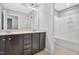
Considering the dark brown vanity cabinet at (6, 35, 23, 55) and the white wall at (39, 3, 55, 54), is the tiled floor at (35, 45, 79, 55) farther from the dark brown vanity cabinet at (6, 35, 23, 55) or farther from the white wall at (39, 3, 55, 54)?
the dark brown vanity cabinet at (6, 35, 23, 55)

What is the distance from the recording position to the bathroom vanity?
1311 millimetres

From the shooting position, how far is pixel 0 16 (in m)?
1.28

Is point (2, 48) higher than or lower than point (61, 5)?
lower

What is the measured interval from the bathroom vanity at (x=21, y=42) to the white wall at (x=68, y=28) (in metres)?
0.33

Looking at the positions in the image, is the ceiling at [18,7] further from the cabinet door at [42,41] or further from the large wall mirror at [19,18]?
the cabinet door at [42,41]

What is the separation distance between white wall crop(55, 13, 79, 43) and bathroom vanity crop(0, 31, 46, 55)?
33 centimetres

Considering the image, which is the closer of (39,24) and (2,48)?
(2,48)

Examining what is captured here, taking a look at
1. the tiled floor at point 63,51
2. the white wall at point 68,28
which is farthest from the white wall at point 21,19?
the tiled floor at point 63,51

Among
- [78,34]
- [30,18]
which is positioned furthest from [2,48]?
[78,34]

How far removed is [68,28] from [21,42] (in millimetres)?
975

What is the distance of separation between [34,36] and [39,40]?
0.50ft

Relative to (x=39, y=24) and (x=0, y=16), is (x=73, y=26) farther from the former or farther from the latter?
(x=0, y=16)

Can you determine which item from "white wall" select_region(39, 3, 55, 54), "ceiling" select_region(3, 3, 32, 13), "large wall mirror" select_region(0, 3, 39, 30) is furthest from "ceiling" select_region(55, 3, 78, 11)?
"ceiling" select_region(3, 3, 32, 13)

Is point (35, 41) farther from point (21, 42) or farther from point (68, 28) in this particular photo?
point (68, 28)
